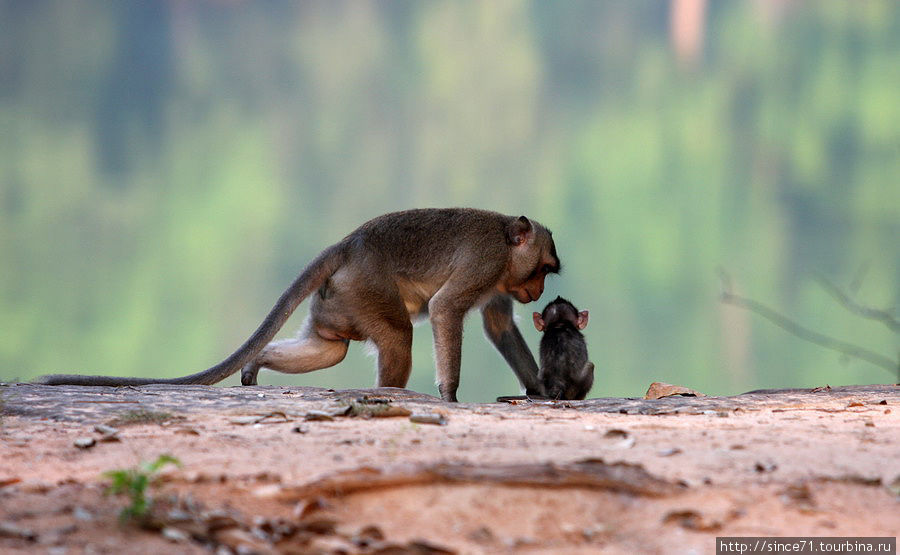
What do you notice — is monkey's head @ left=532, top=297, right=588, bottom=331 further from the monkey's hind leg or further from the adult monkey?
the monkey's hind leg

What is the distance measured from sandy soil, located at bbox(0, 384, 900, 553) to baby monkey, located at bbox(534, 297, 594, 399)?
2366 mm

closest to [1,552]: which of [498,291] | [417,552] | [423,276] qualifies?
[417,552]

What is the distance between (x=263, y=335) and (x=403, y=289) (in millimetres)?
1125

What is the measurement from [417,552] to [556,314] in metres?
4.81

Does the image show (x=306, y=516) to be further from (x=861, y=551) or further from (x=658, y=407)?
(x=658, y=407)

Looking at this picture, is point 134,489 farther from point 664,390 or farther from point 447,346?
point 664,390

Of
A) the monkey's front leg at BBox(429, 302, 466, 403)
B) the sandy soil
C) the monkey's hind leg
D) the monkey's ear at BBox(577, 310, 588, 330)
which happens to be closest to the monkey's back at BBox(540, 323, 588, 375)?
the monkey's ear at BBox(577, 310, 588, 330)

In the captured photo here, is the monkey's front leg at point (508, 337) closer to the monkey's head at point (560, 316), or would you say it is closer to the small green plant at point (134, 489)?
the monkey's head at point (560, 316)

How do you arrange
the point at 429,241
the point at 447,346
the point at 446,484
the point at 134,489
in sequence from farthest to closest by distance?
1. the point at 429,241
2. the point at 447,346
3. the point at 446,484
4. the point at 134,489

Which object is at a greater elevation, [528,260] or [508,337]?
[528,260]

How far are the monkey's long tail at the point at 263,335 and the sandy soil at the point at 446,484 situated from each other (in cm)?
189

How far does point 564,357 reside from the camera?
6977 millimetres

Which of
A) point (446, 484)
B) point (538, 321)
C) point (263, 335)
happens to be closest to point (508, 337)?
point (538, 321)

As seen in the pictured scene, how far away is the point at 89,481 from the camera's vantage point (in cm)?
324
